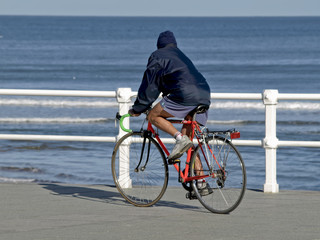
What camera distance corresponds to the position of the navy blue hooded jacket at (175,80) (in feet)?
20.7

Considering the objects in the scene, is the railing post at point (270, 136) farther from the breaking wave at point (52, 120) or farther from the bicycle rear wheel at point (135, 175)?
the breaking wave at point (52, 120)

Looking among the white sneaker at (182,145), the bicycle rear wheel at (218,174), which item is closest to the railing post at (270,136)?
the bicycle rear wheel at (218,174)

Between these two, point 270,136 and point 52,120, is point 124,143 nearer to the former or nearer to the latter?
point 270,136

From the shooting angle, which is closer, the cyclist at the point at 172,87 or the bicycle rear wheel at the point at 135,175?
the cyclist at the point at 172,87

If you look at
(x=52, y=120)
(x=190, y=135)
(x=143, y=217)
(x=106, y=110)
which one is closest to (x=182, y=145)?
(x=190, y=135)

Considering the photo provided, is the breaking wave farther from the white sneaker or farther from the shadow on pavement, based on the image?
the white sneaker

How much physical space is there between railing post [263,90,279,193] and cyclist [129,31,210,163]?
146 cm

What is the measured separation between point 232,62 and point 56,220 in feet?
180

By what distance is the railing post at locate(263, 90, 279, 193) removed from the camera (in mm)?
7656

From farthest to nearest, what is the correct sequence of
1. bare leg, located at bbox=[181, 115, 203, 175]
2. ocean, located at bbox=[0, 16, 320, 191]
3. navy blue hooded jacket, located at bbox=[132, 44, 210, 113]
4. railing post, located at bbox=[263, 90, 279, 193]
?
ocean, located at bbox=[0, 16, 320, 191] → railing post, located at bbox=[263, 90, 279, 193] → bare leg, located at bbox=[181, 115, 203, 175] → navy blue hooded jacket, located at bbox=[132, 44, 210, 113]

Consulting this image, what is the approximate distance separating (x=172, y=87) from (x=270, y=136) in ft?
6.05

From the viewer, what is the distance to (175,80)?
6.35m

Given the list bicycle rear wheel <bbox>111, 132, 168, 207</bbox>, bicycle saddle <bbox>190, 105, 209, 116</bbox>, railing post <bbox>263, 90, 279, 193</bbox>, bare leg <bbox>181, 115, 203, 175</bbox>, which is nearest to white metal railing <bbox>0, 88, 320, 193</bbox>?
railing post <bbox>263, 90, 279, 193</bbox>

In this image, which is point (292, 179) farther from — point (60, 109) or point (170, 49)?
point (60, 109)
